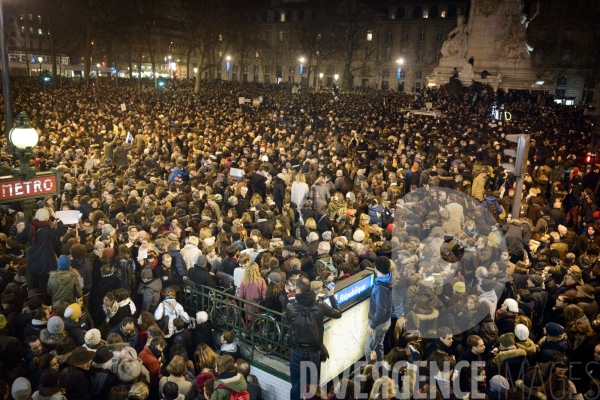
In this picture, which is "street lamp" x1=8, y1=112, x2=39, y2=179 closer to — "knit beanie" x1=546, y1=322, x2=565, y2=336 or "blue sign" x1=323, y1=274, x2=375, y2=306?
"blue sign" x1=323, y1=274, x2=375, y2=306

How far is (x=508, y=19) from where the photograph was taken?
1561 inches

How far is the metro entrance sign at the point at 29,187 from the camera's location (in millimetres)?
6156

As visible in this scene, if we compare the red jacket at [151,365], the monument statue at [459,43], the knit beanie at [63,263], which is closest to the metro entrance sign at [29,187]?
the knit beanie at [63,263]

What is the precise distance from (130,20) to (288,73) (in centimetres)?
4207

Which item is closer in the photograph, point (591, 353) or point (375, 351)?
point (591, 353)

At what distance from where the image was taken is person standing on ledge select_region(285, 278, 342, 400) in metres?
5.43

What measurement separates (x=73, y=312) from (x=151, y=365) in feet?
4.17

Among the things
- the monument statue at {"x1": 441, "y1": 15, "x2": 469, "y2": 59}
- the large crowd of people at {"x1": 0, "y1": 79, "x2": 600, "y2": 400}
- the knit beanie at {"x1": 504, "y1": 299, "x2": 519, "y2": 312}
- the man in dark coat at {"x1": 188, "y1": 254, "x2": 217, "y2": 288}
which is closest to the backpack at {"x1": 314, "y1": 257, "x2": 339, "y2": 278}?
the large crowd of people at {"x1": 0, "y1": 79, "x2": 600, "y2": 400}

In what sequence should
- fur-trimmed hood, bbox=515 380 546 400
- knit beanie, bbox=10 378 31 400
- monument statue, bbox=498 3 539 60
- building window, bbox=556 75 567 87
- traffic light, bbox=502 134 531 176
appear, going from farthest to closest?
building window, bbox=556 75 567 87
monument statue, bbox=498 3 539 60
traffic light, bbox=502 134 531 176
fur-trimmed hood, bbox=515 380 546 400
knit beanie, bbox=10 378 31 400

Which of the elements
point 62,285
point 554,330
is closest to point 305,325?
point 554,330

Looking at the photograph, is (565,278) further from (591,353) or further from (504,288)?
(591,353)

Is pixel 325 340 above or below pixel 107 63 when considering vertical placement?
below

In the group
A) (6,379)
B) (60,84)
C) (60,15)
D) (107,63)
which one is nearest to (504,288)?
(6,379)

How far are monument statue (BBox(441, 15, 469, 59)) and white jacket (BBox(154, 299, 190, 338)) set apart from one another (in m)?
41.5
